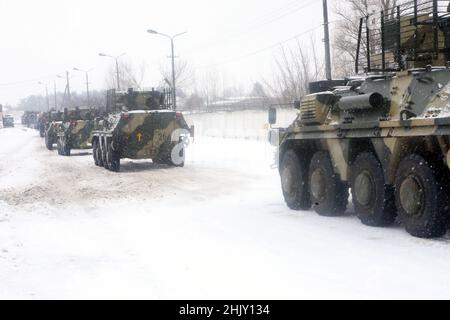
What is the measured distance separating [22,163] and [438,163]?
57.5 ft

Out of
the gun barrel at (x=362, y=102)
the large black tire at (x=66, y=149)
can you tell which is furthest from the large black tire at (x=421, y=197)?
the large black tire at (x=66, y=149)

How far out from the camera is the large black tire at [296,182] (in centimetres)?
1005

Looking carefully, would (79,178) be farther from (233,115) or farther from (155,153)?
(233,115)

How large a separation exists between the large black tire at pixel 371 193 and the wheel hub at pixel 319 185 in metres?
0.88

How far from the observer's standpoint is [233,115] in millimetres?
36062

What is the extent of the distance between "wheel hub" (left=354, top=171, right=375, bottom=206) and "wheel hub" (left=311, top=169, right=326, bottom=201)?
0.99 m

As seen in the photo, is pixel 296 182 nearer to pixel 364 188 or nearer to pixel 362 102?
pixel 364 188

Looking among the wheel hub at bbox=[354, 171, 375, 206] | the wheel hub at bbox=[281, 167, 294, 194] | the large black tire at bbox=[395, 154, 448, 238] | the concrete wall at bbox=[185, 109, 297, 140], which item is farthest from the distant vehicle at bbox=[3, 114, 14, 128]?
the large black tire at bbox=[395, 154, 448, 238]

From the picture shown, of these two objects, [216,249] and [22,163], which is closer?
[216,249]

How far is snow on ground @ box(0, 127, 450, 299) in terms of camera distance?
5430 millimetres

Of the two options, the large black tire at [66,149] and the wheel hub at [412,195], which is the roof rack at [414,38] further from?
the large black tire at [66,149]

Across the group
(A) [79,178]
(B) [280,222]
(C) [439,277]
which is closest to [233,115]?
(A) [79,178]

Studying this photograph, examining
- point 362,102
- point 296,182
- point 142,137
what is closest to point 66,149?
point 142,137

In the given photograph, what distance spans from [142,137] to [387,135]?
37.3 feet
